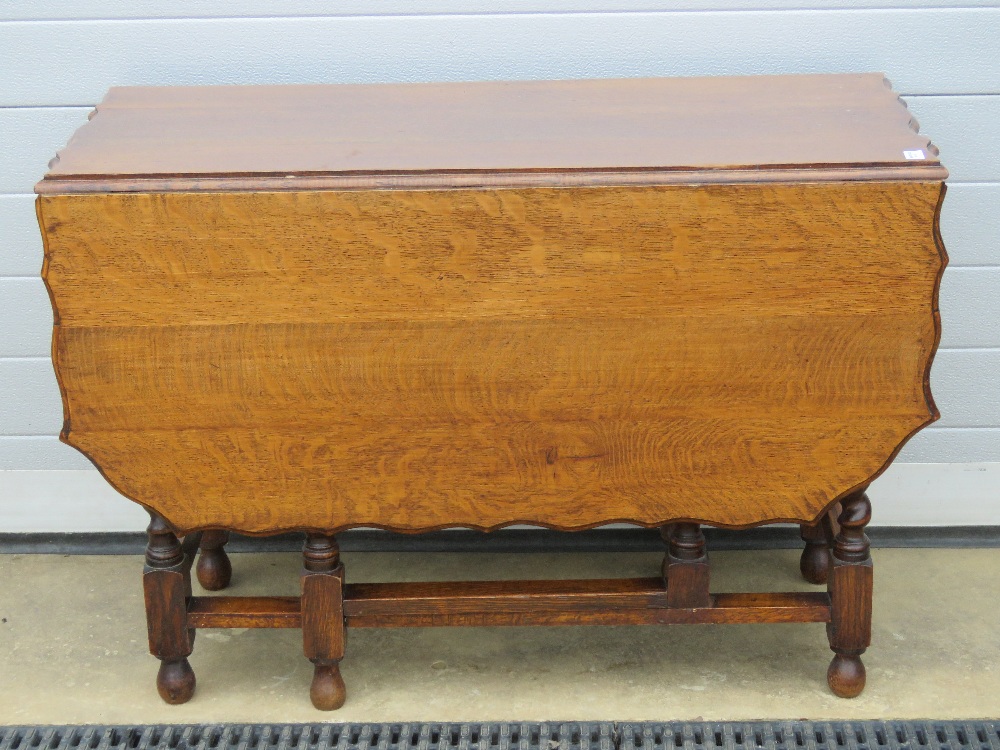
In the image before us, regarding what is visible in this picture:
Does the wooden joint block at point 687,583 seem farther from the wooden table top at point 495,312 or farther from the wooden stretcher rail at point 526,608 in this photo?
the wooden table top at point 495,312

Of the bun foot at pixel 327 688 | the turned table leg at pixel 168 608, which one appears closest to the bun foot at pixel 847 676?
the bun foot at pixel 327 688

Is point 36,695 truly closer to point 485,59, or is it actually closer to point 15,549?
point 15,549

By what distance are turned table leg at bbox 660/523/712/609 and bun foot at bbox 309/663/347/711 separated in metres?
0.60

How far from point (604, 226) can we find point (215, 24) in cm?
97

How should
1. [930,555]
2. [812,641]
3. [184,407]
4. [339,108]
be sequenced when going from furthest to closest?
[930,555] → [812,641] → [339,108] → [184,407]

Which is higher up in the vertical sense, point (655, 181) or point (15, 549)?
point (655, 181)

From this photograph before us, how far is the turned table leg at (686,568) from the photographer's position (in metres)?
2.13

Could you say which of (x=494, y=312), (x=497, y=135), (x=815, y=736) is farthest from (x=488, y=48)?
(x=815, y=736)

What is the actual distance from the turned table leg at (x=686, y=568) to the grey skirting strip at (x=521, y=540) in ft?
1.75

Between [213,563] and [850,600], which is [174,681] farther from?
[850,600]

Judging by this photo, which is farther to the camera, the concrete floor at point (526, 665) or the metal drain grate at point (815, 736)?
the concrete floor at point (526, 665)

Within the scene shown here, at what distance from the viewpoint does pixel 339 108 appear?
215 cm

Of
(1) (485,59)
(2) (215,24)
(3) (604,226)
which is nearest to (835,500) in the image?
(3) (604,226)

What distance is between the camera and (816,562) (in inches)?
99.7
